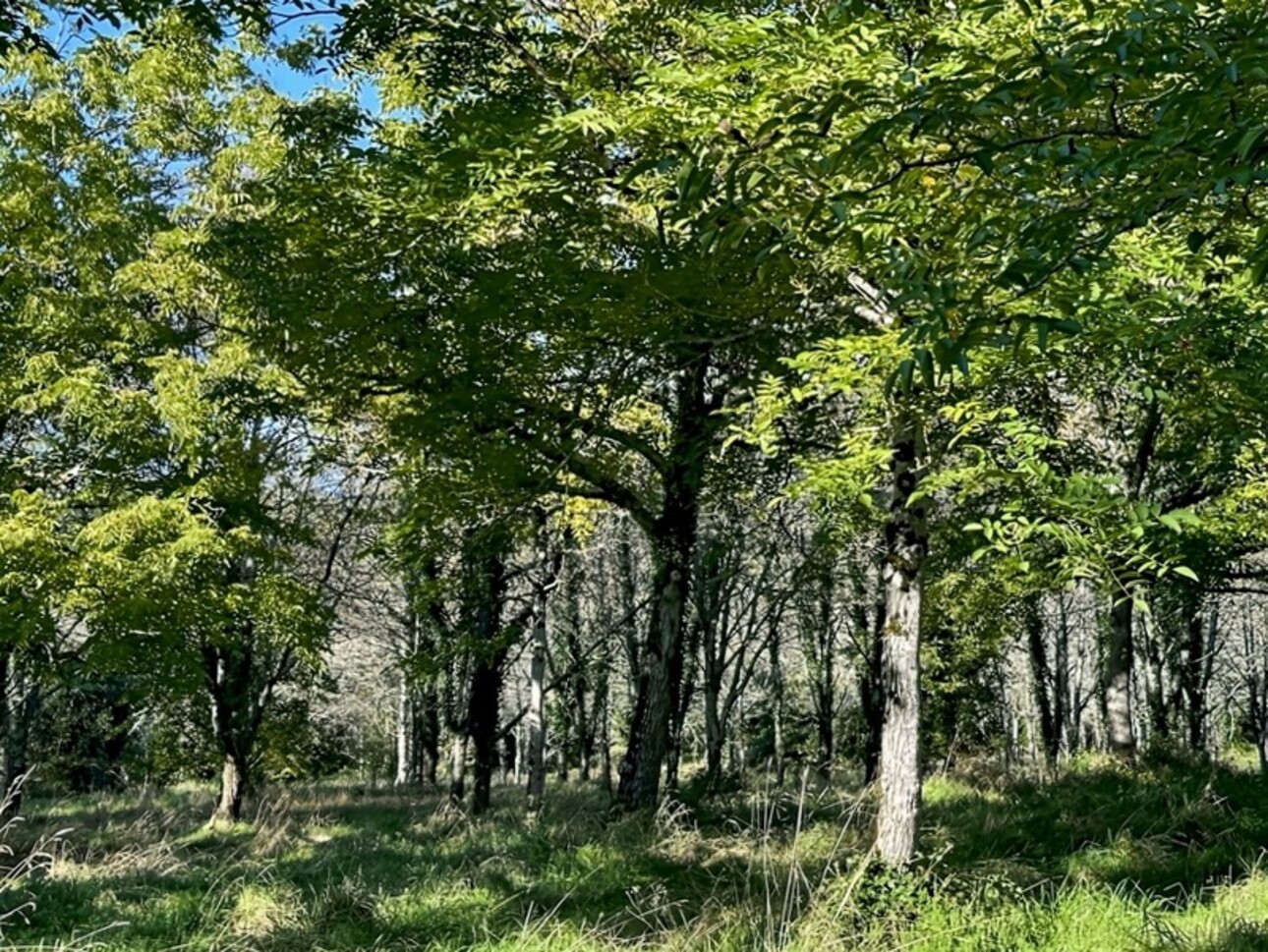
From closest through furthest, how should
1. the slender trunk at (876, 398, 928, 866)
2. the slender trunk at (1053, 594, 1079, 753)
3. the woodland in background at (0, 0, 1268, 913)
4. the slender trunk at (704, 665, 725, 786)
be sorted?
the woodland in background at (0, 0, 1268, 913) < the slender trunk at (876, 398, 928, 866) < the slender trunk at (704, 665, 725, 786) < the slender trunk at (1053, 594, 1079, 753)

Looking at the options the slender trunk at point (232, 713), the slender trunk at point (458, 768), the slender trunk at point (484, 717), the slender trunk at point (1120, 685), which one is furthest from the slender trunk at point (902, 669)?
the slender trunk at point (458, 768)

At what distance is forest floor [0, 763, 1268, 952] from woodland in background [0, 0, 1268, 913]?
1.16m

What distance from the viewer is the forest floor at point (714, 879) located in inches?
190

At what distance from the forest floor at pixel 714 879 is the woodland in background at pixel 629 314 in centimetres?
116

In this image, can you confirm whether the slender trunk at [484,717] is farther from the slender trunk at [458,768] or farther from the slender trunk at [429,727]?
the slender trunk at [429,727]

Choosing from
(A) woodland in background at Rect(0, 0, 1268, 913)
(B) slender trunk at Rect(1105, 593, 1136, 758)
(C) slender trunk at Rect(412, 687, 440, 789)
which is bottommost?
(C) slender trunk at Rect(412, 687, 440, 789)

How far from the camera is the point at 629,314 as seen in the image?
267 inches

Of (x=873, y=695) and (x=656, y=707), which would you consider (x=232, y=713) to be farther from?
(x=873, y=695)

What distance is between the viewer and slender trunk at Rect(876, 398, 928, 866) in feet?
20.8

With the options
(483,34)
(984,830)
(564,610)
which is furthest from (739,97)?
(564,610)

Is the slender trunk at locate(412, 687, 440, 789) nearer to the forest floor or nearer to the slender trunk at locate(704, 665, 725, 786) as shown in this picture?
the slender trunk at locate(704, 665, 725, 786)

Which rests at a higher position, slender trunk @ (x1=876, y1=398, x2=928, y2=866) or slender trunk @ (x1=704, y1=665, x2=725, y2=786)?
slender trunk @ (x1=876, y1=398, x2=928, y2=866)

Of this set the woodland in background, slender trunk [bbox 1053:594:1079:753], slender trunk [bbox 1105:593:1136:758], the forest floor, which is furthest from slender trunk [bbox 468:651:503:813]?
slender trunk [bbox 1053:594:1079:753]

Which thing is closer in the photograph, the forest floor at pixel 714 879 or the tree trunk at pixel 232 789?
the forest floor at pixel 714 879
